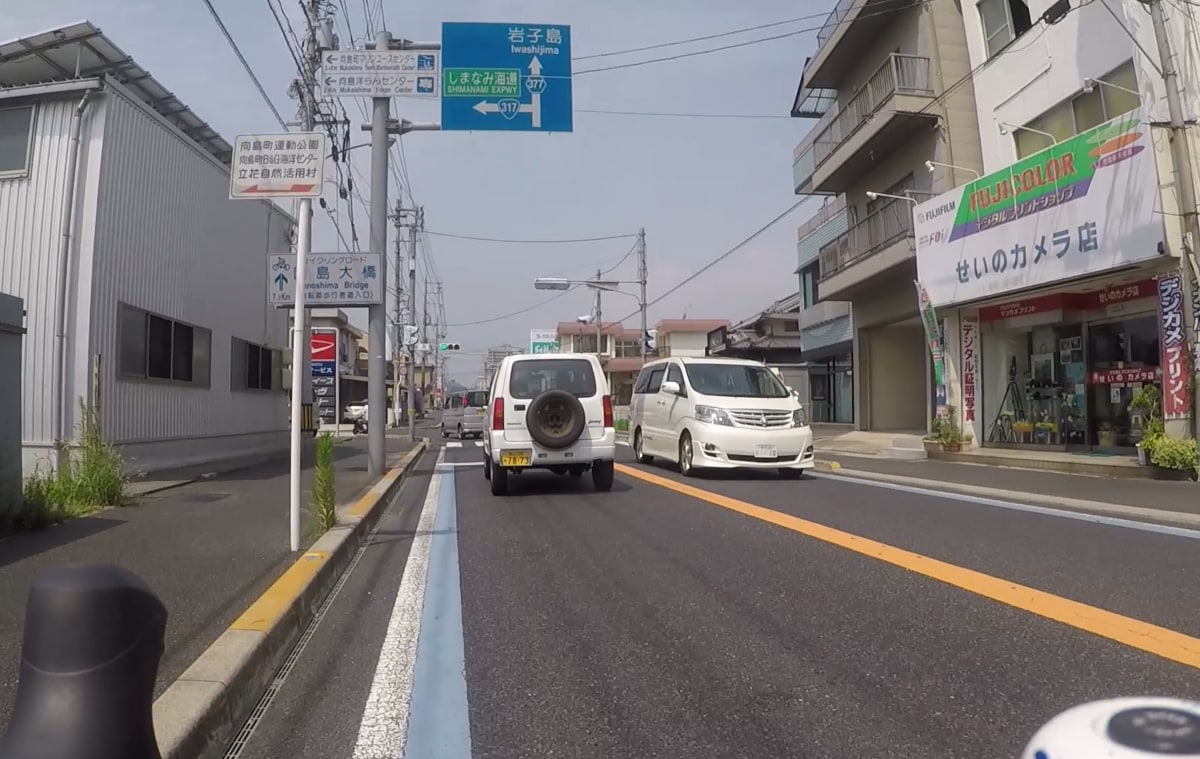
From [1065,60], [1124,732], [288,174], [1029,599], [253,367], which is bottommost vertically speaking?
[1029,599]

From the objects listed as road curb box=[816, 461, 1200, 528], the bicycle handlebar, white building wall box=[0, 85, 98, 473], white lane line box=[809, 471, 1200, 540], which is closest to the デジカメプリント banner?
road curb box=[816, 461, 1200, 528]

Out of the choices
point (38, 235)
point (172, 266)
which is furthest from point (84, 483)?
point (172, 266)

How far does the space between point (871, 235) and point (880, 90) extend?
3477 millimetres

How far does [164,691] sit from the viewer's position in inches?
130

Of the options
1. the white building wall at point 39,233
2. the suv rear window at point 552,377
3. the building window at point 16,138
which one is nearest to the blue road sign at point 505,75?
the suv rear window at point 552,377

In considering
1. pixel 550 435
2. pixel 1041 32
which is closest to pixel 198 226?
pixel 550 435

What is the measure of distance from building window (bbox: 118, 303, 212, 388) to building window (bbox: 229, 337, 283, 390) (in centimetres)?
149

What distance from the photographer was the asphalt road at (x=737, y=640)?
10.4 ft

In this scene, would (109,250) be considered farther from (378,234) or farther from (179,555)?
(179,555)

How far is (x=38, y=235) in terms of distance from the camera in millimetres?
10609

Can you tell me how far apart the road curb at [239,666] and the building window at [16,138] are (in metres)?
8.09

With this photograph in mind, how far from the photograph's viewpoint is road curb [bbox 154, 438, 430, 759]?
2.96 meters

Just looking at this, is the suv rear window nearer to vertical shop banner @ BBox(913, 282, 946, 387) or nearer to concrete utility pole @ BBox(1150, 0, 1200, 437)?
concrete utility pole @ BBox(1150, 0, 1200, 437)

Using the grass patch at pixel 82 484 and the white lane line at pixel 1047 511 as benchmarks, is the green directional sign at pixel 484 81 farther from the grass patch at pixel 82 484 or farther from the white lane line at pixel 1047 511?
the white lane line at pixel 1047 511
